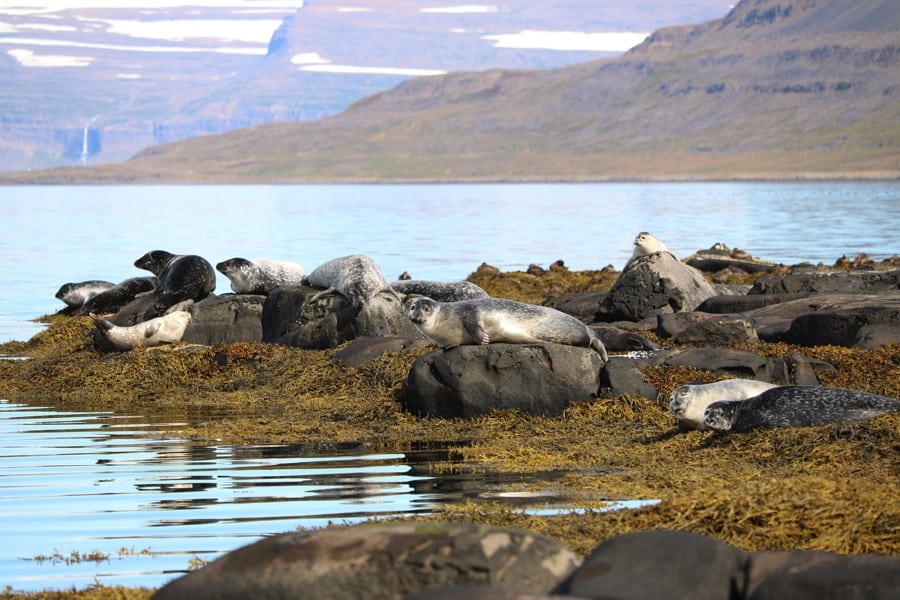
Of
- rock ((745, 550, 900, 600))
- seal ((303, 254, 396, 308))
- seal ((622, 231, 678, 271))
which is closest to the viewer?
rock ((745, 550, 900, 600))

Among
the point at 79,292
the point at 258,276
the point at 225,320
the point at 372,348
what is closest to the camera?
the point at 372,348

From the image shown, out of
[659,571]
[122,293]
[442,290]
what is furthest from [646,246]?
[659,571]

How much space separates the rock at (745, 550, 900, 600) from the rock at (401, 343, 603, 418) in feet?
21.5

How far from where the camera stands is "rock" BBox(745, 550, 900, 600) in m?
5.18

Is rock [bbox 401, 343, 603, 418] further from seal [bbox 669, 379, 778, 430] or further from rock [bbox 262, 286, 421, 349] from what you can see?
rock [bbox 262, 286, 421, 349]

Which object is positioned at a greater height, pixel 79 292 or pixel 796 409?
pixel 796 409

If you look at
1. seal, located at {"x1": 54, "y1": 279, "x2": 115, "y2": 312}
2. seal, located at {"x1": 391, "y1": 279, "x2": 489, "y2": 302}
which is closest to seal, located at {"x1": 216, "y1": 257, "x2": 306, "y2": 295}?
seal, located at {"x1": 391, "y1": 279, "x2": 489, "y2": 302}

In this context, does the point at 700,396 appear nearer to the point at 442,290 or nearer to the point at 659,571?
the point at 659,571

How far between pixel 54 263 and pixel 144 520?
3685cm

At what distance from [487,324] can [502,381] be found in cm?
63

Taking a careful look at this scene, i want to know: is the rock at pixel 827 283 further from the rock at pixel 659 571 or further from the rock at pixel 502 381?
the rock at pixel 659 571

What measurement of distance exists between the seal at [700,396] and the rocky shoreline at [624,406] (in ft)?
0.65

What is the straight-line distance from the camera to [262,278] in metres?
19.2

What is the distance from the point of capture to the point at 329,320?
54.1 ft
